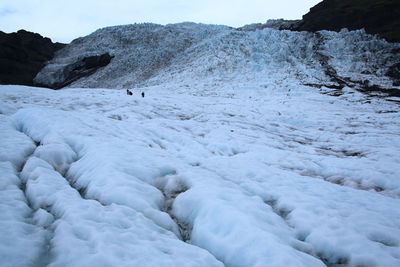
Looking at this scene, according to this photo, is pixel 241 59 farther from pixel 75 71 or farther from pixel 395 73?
pixel 75 71

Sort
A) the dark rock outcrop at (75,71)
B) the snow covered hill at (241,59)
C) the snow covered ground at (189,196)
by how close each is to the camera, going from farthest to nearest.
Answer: the dark rock outcrop at (75,71) → the snow covered hill at (241,59) → the snow covered ground at (189,196)

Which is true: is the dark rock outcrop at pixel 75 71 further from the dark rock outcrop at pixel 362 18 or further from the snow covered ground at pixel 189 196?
the dark rock outcrop at pixel 362 18

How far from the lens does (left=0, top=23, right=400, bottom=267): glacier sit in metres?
5.07

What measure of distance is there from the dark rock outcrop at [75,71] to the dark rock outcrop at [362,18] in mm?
41779

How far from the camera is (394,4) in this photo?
49.5 metres

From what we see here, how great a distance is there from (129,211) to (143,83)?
34772 millimetres

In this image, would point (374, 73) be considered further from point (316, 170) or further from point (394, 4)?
point (316, 170)

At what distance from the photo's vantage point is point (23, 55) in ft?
176

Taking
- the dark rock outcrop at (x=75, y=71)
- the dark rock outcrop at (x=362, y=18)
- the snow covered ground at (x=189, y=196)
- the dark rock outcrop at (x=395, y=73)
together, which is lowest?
the snow covered ground at (x=189, y=196)

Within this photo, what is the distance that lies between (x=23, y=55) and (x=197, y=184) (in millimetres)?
61788

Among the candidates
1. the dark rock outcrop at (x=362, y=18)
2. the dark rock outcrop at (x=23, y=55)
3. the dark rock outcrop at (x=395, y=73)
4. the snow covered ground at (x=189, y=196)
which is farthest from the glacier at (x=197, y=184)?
the dark rock outcrop at (x=23, y=55)

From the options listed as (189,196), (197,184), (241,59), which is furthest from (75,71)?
(189,196)

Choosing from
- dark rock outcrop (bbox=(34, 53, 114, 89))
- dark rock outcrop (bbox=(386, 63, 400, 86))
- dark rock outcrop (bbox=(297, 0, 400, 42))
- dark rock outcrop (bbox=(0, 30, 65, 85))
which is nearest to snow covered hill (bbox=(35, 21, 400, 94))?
dark rock outcrop (bbox=(34, 53, 114, 89))

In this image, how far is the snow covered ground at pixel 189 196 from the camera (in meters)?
4.98
